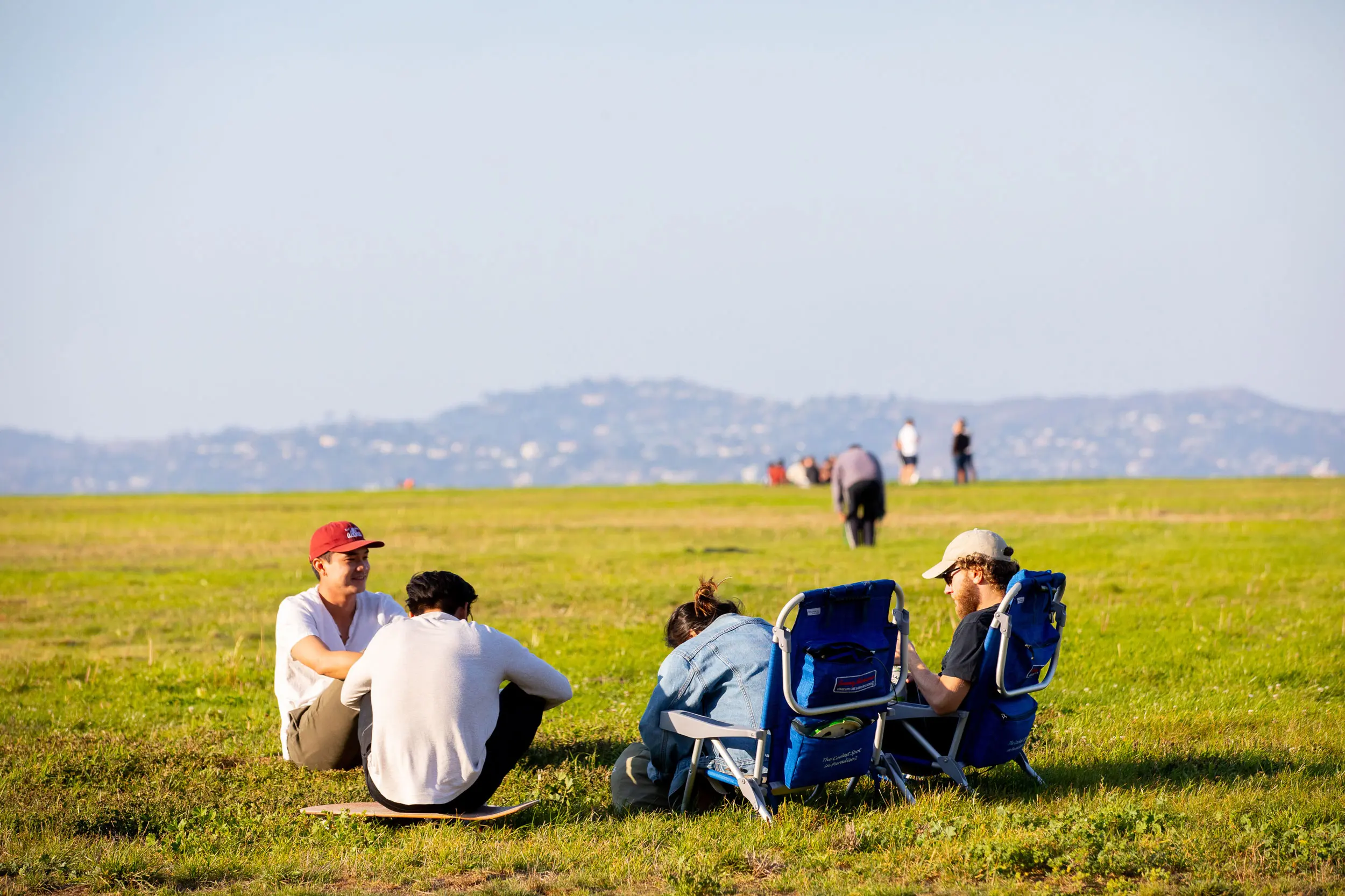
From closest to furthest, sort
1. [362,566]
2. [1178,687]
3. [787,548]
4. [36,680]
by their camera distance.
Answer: [362,566] < [1178,687] < [36,680] < [787,548]

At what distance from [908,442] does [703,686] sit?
40.7 metres

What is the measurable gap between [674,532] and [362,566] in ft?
78.7

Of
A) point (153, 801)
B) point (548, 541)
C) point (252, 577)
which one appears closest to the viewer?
point (153, 801)

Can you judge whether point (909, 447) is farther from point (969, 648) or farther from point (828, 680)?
point (828, 680)

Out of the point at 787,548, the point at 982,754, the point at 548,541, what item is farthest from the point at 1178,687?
the point at 548,541

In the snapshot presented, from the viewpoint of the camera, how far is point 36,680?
45.5ft

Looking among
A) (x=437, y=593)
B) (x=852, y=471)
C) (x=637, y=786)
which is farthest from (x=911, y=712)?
(x=852, y=471)

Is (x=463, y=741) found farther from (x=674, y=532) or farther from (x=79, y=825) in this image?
(x=674, y=532)

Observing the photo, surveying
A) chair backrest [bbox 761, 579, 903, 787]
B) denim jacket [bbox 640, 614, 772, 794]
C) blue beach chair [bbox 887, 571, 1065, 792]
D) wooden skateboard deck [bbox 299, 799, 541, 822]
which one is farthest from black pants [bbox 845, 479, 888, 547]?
wooden skateboard deck [bbox 299, 799, 541, 822]

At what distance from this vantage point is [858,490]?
25.2 metres

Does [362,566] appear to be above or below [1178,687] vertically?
above

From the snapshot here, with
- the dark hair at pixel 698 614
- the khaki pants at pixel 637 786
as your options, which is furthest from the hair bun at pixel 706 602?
the khaki pants at pixel 637 786

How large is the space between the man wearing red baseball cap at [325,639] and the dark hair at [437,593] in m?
1.16

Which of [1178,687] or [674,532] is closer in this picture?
[1178,687]
